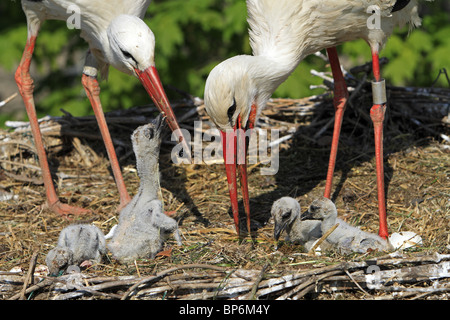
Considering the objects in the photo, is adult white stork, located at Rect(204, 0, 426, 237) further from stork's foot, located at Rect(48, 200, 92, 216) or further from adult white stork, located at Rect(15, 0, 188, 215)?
stork's foot, located at Rect(48, 200, 92, 216)

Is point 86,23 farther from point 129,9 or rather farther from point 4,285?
point 4,285

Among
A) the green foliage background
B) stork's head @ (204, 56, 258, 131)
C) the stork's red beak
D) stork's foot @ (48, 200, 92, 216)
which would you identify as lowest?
stork's foot @ (48, 200, 92, 216)

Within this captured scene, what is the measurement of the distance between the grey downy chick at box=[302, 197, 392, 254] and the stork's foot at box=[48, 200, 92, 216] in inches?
79.9

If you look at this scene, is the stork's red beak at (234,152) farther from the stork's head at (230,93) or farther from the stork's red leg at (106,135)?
the stork's red leg at (106,135)

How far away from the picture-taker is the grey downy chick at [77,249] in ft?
12.3

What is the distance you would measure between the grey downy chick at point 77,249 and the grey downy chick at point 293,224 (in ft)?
3.88

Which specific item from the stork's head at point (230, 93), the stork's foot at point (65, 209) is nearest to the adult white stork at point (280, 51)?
the stork's head at point (230, 93)

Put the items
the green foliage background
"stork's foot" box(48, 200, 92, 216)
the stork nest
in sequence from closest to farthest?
the stork nest < "stork's foot" box(48, 200, 92, 216) < the green foliage background

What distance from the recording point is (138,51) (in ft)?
14.5

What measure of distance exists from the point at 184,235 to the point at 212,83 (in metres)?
1.20

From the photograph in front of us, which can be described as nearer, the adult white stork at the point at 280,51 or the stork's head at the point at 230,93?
the stork's head at the point at 230,93

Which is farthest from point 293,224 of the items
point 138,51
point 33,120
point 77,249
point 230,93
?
point 33,120

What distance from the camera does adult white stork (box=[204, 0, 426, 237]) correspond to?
407 centimetres

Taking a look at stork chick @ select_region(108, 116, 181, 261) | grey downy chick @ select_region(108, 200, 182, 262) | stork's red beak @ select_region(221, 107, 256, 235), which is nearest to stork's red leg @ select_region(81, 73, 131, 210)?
stork chick @ select_region(108, 116, 181, 261)
